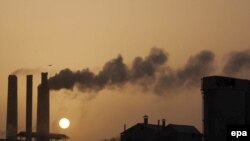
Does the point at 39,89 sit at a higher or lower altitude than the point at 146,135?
higher

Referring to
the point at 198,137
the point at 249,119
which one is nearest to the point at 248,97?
the point at 249,119

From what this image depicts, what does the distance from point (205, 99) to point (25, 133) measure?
5484cm

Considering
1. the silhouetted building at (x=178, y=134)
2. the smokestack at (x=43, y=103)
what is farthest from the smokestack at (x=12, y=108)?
the silhouetted building at (x=178, y=134)

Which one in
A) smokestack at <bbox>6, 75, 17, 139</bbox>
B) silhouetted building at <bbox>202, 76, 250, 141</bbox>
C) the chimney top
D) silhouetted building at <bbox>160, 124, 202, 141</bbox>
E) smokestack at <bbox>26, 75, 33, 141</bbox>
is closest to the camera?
silhouetted building at <bbox>202, 76, 250, 141</bbox>

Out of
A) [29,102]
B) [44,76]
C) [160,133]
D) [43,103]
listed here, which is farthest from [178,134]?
[29,102]

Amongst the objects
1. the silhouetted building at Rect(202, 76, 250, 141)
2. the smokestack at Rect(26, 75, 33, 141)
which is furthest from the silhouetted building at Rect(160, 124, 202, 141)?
the smokestack at Rect(26, 75, 33, 141)

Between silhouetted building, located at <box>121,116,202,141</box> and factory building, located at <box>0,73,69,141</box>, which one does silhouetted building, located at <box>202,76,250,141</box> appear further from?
factory building, located at <box>0,73,69,141</box>

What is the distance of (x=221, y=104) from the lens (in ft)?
388

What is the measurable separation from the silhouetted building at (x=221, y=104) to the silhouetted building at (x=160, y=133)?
55.9 ft

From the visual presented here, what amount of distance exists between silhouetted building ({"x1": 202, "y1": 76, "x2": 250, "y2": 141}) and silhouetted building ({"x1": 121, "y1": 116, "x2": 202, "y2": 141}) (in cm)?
1705

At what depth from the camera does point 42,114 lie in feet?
510

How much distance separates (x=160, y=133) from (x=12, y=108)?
34.9 metres

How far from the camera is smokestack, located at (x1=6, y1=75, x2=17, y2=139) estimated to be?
155375mm

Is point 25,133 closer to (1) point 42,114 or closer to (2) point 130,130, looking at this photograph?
(1) point 42,114
